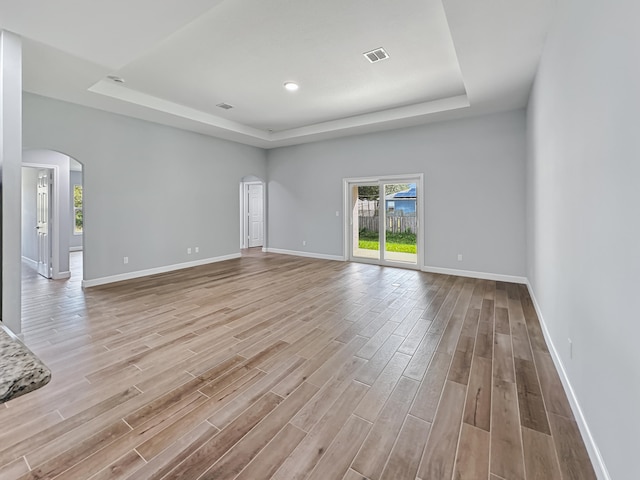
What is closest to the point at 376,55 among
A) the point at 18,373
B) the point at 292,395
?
the point at 292,395

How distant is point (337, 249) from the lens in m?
7.60

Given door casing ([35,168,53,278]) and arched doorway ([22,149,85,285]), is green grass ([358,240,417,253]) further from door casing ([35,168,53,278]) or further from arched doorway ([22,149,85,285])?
door casing ([35,168,53,278])

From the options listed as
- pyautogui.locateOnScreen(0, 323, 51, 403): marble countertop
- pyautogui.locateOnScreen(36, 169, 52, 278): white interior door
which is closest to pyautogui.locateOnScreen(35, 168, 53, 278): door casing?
pyautogui.locateOnScreen(36, 169, 52, 278): white interior door

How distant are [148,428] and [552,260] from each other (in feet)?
11.5

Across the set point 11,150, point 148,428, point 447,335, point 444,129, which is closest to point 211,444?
point 148,428

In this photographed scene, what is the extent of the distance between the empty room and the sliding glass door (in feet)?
0.20

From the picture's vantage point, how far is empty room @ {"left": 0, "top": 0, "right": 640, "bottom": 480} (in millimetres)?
1543

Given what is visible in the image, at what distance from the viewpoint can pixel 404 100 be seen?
5352mm

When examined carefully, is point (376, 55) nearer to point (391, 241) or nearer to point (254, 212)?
point (391, 241)

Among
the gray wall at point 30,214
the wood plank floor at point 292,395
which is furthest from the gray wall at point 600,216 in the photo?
the gray wall at point 30,214

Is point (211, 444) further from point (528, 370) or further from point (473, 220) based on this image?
point (473, 220)

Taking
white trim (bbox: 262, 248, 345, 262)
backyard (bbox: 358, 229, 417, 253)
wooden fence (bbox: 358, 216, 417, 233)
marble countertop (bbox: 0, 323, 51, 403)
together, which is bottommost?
white trim (bbox: 262, 248, 345, 262)

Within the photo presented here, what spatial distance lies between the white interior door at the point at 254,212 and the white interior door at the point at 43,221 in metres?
5.16

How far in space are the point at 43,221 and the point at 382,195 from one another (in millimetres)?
7271
